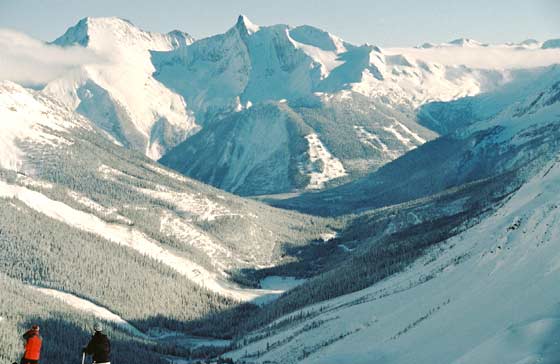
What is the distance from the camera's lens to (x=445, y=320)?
81.9 metres

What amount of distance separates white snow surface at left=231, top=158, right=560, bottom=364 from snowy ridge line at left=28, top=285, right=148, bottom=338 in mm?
47770

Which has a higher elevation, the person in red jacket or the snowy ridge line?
the snowy ridge line

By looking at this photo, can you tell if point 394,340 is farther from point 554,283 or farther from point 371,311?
point 371,311

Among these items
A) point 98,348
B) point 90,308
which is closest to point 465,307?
point 98,348

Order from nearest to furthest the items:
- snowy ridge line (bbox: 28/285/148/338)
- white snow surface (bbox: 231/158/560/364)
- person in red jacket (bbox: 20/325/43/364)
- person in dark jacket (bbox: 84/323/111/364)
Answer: person in dark jacket (bbox: 84/323/111/364), person in red jacket (bbox: 20/325/43/364), white snow surface (bbox: 231/158/560/364), snowy ridge line (bbox: 28/285/148/338)

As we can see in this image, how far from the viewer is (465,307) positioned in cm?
8250

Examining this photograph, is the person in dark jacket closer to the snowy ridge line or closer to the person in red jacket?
the person in red jacket

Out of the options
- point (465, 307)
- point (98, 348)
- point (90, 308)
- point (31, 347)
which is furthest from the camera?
point (90, 308)

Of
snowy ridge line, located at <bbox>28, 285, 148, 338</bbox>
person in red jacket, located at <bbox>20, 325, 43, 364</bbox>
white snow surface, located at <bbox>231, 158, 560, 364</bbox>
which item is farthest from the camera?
snowy ridge line, located at <bbox>28, 285, 148, 338</bbox>

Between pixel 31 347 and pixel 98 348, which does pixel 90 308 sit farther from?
pixel 98 348

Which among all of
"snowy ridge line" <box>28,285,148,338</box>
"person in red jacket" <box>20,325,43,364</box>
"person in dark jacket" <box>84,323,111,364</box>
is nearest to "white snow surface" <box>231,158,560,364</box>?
"person in dark jacket" <box>84,323,111,364</box>

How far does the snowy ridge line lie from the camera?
188 meters

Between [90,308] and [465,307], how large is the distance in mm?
131456

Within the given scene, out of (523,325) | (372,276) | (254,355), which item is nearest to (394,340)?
(523,325)
